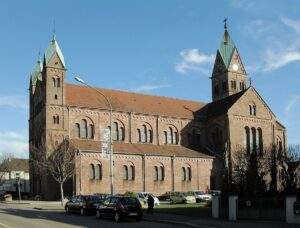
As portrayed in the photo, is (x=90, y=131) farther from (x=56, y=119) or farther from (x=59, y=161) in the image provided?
(x=59, y=161)

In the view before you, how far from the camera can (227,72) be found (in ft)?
313

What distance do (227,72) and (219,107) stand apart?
10.4 m

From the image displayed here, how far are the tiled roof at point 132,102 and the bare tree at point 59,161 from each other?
27.4 feet

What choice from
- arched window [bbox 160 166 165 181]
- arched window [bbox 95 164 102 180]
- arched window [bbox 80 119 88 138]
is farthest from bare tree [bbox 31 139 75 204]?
arched window [bbox 160 166 165 181]

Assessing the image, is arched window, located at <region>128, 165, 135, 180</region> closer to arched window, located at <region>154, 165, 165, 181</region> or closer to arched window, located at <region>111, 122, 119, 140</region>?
arched window, located at <region>154, 165, 165, 181</region>

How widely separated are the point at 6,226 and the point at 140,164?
153ft

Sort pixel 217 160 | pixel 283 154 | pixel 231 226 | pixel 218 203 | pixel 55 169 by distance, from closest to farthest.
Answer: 1. pixel 231 226
2. pixel 218 203
3. pixel 283 154
4. pixel 55 169
5. pixel 217 160

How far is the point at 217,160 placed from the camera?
8031 cm

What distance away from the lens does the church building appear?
71688 millimetres

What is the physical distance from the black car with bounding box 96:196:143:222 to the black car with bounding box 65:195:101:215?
530cm

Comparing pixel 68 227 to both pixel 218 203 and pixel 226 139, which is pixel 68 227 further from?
pixel 226 139

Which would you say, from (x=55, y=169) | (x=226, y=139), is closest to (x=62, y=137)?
(x=55, y=169)

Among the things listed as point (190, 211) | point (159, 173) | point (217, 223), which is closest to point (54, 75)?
point (159, 173)

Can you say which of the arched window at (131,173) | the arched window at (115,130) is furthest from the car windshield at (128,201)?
the arched window at (115,130)
